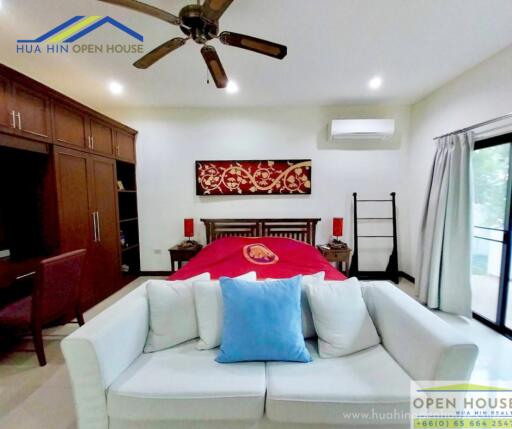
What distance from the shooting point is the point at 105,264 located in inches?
126

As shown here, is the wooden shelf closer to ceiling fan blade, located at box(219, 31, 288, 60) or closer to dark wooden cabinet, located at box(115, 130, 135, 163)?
dark wooden cabinet, located at box(115, 130, 135, 163)

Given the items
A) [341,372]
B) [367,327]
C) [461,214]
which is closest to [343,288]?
[367,327]

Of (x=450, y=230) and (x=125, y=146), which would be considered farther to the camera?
(x=125, y=146)

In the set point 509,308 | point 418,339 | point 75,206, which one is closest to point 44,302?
point 75,206

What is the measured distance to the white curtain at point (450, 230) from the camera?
2.56m

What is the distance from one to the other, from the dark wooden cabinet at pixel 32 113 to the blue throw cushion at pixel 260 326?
2261mm

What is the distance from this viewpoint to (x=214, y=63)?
1746 millimetres

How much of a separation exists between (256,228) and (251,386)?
Answer: 2709mm

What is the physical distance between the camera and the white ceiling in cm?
177

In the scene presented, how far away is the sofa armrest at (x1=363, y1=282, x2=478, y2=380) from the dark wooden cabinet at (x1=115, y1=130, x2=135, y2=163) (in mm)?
3541

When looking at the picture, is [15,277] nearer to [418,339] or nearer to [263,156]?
[418,339]

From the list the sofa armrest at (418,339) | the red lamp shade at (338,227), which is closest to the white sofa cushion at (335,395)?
the sofa armrest at (418,339)

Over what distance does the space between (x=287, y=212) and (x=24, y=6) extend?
11.0ft

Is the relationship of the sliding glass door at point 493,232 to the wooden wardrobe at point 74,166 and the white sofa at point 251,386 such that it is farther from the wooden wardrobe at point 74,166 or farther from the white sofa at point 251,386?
the wooden wardrobe at point 74,166
